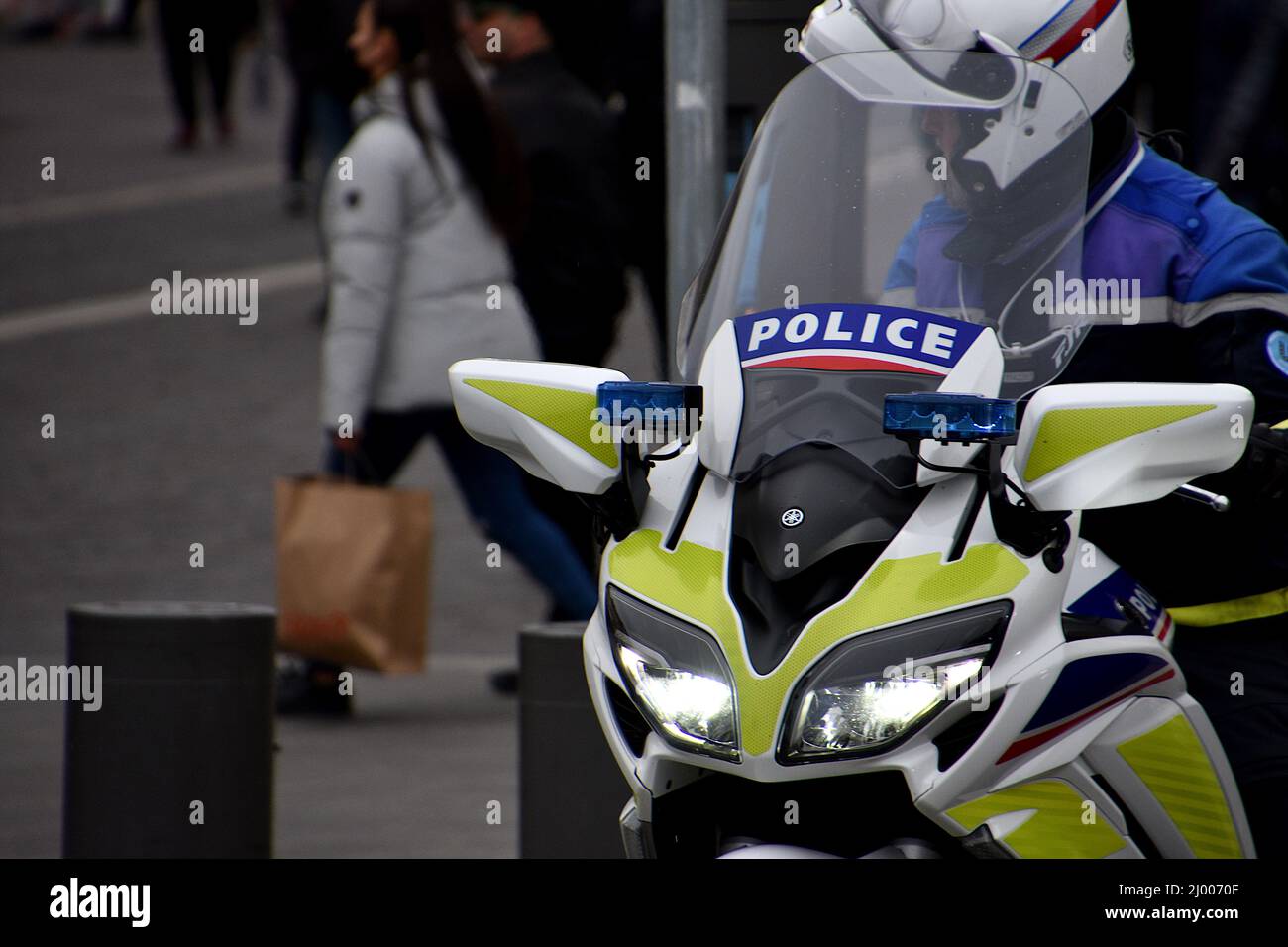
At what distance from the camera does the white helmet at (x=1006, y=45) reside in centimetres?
319

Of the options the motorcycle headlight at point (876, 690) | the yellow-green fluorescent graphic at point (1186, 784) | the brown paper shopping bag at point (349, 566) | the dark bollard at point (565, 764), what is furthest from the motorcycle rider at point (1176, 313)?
the brown paper shopping bag at point (349, 566)

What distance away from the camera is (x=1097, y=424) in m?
2.76

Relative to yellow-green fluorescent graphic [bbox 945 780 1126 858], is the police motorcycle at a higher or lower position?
higher

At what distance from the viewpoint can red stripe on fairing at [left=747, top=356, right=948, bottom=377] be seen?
2930mm

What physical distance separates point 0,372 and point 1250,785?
29.1 ft

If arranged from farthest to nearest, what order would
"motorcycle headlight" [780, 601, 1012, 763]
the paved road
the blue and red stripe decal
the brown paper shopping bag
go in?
the brown paper shopping bag < the paved road < the blue and red stripe decal < "motorcycle headlight" [780, 601, 1012, 763]

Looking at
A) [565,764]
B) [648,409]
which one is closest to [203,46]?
[565,764]

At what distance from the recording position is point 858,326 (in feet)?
9.83

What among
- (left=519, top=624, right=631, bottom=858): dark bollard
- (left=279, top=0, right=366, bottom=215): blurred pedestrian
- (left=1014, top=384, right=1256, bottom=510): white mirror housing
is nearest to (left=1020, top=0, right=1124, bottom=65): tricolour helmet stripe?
(left=1014, top=384, right=1256, bottom=510): white mirror housing

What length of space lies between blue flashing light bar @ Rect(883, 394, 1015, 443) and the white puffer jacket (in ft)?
13.4

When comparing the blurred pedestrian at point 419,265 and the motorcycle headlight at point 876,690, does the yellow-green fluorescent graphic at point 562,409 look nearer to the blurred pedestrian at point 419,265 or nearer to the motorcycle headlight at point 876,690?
the motorcycle headlight at point 876,690

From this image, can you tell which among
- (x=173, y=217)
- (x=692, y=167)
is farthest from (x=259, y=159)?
(x=692, y=167)

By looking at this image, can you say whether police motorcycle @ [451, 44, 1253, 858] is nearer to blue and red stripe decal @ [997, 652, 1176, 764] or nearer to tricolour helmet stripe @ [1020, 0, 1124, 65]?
blue and red stripe decal @ [997, 652, 1176, 764]

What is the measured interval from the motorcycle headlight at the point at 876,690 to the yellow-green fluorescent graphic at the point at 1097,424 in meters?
0.27
